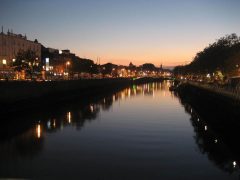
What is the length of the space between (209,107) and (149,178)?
26996 millimetres

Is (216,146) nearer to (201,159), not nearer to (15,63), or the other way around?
(201,159)

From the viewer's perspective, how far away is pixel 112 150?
2728cm

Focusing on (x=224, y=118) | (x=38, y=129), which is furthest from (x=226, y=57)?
(x=38, y=129)

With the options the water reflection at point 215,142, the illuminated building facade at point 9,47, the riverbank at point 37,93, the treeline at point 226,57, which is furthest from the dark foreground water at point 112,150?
Result: the illuminated building facade at point 9,47

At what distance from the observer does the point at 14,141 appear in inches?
1206

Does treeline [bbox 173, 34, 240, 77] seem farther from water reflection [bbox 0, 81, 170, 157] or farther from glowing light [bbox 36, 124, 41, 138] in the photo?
glowing light [bbox 36, 124, 41, 138]

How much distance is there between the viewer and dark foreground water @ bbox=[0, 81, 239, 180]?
2148 cm

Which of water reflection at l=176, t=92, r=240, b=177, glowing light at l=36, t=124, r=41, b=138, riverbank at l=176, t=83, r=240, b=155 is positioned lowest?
glowing light at l=36, t=124, r=41, b=138

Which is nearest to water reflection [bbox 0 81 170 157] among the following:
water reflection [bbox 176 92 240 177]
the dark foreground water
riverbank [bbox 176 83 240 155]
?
the dark foreground water

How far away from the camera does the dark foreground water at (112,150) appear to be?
21484 mm

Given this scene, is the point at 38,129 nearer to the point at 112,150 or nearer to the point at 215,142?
the point at 112,150

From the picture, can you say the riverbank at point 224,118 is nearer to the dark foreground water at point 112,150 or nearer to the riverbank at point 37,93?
the dark foreground water at point 112,150

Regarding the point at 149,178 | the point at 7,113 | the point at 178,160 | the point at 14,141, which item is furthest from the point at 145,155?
the point at 7,113

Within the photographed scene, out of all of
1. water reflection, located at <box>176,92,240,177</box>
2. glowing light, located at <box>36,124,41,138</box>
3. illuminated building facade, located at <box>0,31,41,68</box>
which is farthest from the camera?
illuminated building facade, located at <box>0,31,41,68</box>
